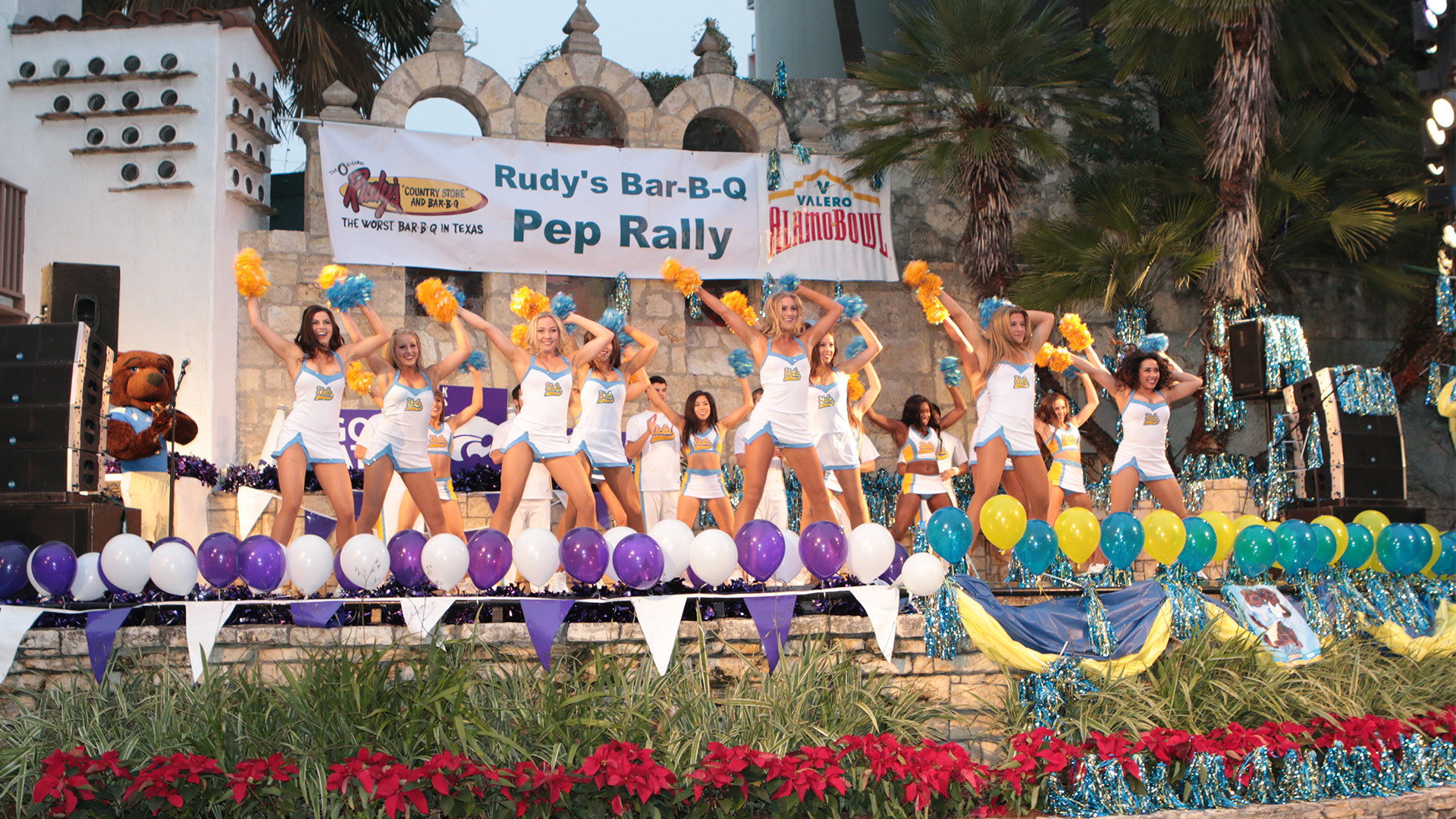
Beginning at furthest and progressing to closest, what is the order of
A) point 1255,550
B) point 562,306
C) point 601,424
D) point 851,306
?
point 562,306 < point 851,306 < point 601,424 < point 1255,550

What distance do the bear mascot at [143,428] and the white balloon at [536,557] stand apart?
13.7 feet

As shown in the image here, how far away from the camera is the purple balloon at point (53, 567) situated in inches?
236

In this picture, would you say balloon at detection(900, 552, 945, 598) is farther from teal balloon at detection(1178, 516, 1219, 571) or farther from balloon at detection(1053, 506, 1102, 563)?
teal balloon at detection(1178, 516, 1219, 571)

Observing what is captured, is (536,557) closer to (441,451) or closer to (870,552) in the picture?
(870,552)

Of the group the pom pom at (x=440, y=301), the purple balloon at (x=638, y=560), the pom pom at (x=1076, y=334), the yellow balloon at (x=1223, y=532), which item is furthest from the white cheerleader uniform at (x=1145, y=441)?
the pom pom at (x=440, y=301)

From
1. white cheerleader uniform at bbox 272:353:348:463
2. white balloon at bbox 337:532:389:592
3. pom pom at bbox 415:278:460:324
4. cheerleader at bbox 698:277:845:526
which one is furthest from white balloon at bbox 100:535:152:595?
cheerleader at bbox 698:277:845:526

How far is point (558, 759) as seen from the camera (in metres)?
5.18

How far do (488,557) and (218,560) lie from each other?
4.01 feet

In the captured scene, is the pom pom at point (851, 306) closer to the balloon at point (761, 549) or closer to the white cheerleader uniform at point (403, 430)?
the balloon at point (761, 549)

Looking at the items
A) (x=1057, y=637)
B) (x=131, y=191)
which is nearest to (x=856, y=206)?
(x=131, y=191)

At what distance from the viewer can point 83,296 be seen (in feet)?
26.5

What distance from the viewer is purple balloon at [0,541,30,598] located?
241 inches

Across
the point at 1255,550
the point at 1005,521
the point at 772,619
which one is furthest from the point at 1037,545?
the point at 772,619

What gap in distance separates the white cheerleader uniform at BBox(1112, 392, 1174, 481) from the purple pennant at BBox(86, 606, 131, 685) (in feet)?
20.0
